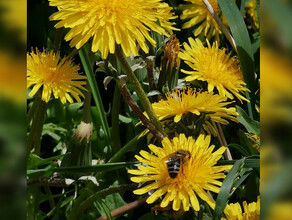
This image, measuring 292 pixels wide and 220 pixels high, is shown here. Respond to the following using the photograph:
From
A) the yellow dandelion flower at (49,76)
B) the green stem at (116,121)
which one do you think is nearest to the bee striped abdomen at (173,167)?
the yellow dandelion flower at (49,76)

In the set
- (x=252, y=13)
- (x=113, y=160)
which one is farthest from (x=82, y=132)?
(x=252, y=13)

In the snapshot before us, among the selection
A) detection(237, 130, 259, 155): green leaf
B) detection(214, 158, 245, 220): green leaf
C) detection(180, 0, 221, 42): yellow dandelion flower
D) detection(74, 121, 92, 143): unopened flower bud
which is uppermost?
detection(180, 0, 221, 42): yellow dandelion flower

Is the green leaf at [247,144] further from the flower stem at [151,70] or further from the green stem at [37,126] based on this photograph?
the green stem at [37,126]

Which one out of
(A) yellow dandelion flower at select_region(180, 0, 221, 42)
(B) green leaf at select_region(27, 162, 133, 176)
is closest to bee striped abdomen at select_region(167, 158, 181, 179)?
(B) green leaf at select_region(27, 162, 133, 176)

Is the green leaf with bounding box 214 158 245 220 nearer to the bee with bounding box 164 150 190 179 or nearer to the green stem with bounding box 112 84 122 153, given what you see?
the bee with bounding box 164 150 190 179

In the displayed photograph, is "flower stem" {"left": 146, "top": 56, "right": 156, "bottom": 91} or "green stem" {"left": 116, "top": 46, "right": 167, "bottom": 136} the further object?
"flower stem" {"left": 146, "top": 56, "right": 156, "bottom": 91}

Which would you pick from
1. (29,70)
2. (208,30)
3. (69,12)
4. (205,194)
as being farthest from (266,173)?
(208,30)
